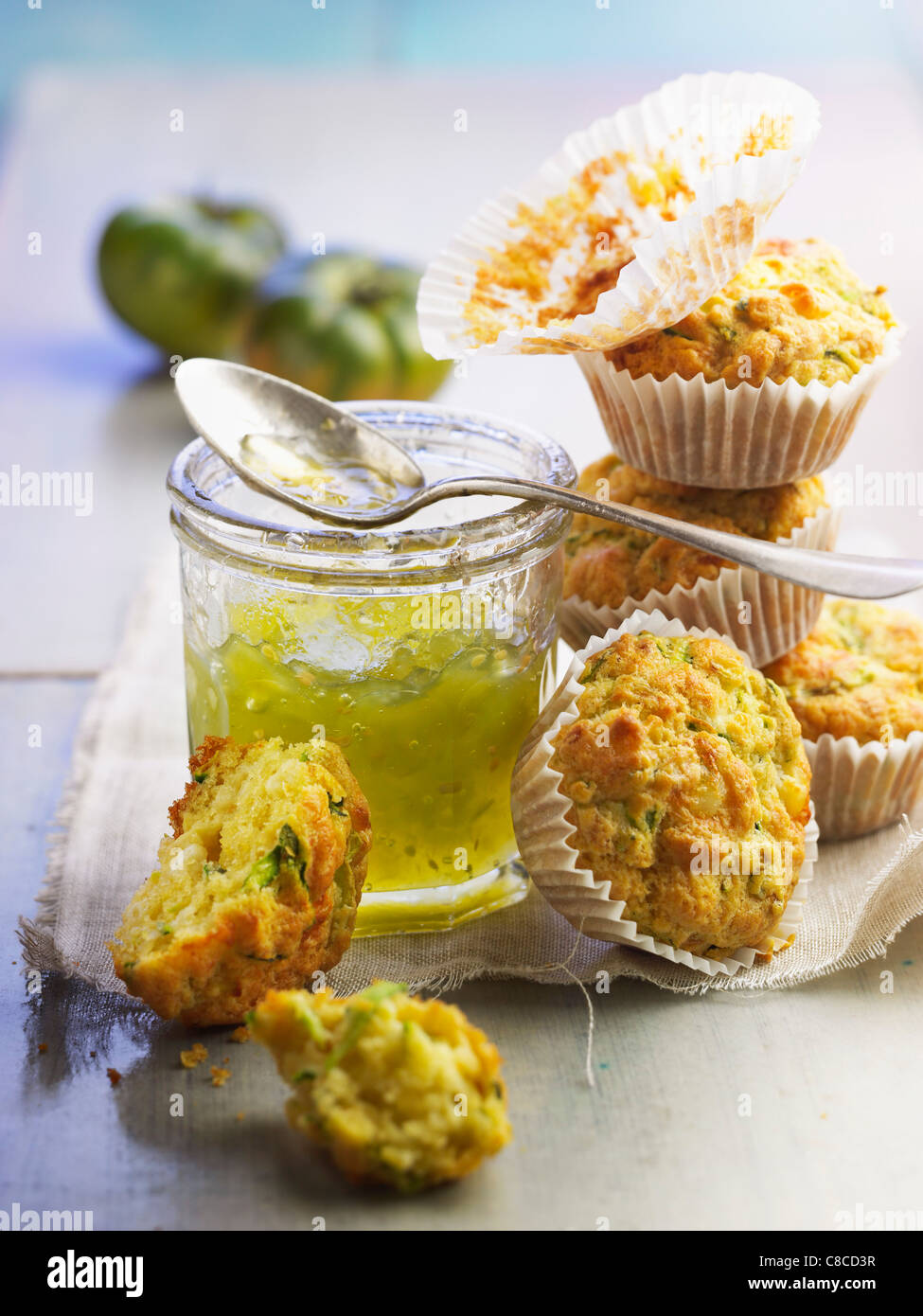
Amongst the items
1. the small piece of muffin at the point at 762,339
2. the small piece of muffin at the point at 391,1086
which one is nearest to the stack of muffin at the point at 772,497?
the small piece of muffin at the point at 762,339

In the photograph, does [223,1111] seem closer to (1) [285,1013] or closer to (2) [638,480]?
(1) [285,1013]

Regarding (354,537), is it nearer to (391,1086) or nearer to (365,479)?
(365,479)

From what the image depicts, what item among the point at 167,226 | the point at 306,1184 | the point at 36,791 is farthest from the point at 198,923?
the point at 167,226

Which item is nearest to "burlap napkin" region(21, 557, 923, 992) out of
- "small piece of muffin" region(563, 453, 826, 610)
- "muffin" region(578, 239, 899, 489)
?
"small piece of muffin" region(563, 453, 826, 610)

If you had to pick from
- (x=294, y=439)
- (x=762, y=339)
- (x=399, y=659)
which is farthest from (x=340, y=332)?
(x=399, y=659)

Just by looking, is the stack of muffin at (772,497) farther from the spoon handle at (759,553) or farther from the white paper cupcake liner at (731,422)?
the spoon handle at (759,553)
